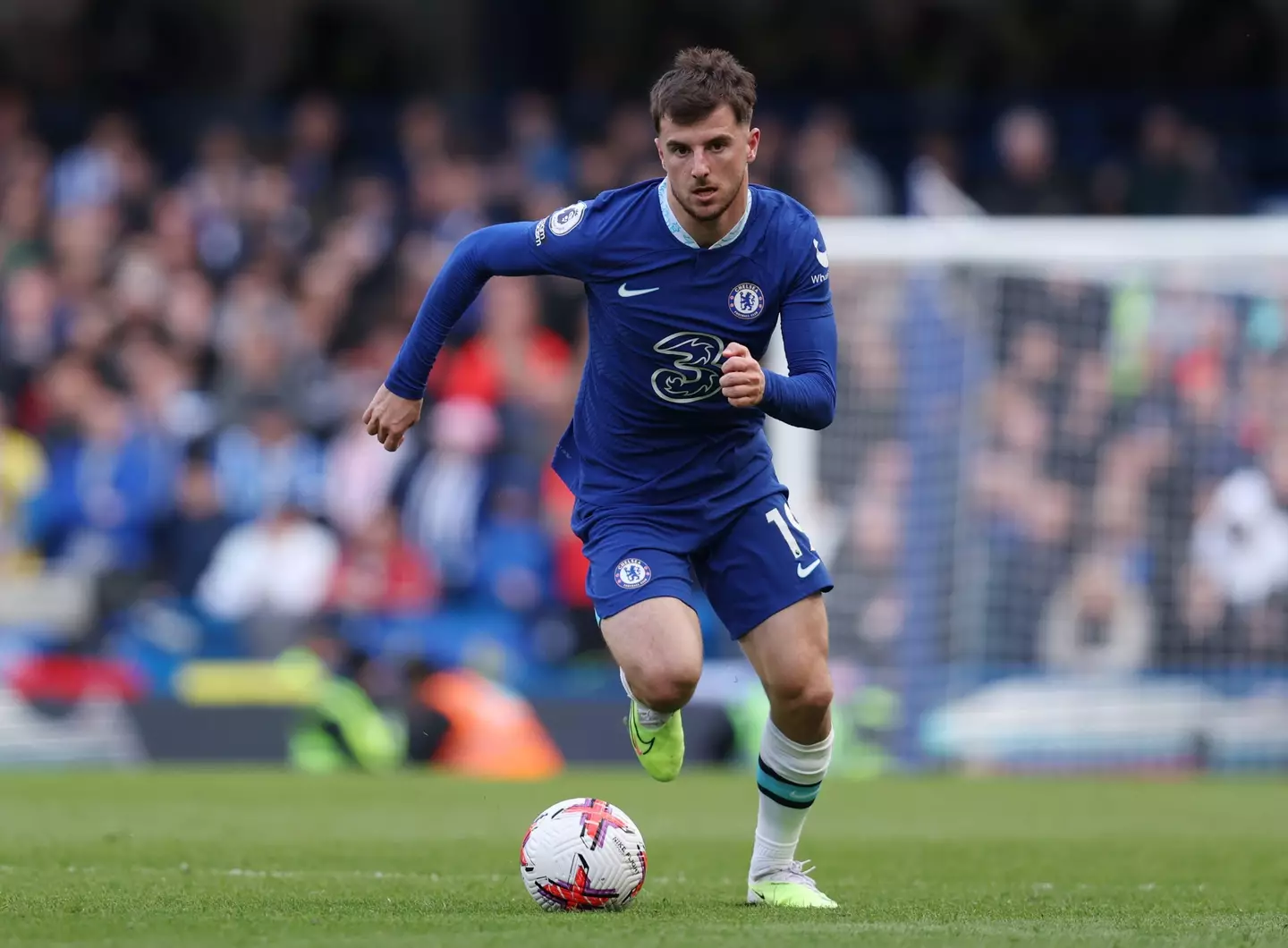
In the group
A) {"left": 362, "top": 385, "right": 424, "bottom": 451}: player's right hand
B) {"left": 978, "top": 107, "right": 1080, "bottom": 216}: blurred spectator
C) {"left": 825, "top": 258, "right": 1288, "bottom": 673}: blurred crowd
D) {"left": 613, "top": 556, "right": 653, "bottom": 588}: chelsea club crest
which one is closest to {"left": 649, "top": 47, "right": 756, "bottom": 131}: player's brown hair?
{"left": 362, "top": 385, "right": 424, "bottom": 451}: player's right hand

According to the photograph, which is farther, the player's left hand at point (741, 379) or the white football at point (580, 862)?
the white football at point (580, 862)

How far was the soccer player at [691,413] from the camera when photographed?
20.8 feet

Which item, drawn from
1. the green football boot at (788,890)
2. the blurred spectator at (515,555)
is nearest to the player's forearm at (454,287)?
the green football boot at (788,890)

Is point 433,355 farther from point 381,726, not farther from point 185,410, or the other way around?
point 185,410

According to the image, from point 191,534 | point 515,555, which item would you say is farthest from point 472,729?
point 191,534

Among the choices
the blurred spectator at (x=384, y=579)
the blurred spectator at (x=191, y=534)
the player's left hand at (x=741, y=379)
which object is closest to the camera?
the player's left hand at (x=741, y=379)

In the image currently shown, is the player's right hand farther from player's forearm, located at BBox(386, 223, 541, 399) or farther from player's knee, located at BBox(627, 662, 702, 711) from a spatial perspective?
player's knee, located at BBox(627, 662, 702, 711)


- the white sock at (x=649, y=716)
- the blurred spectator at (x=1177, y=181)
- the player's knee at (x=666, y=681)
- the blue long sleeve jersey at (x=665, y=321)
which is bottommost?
the white sock at (x=649, y=716)

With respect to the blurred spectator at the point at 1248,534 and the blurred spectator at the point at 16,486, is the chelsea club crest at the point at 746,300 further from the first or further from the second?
the blurred spectator at the point at 16,486

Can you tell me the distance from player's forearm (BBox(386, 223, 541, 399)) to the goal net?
Answer: 7.82 meters

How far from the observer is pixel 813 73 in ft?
65.7

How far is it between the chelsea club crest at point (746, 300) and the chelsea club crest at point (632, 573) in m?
0.85

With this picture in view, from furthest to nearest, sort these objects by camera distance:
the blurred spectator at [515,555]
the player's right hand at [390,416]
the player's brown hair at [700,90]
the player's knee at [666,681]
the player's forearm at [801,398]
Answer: the blurred spectator at [515,555]
the player's right hand at [390,416]
the player's knee at [666,681]
the player's brown hair at [700,90]
the player's forearm at [801,398]

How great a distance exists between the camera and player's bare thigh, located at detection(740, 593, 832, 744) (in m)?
6.41
